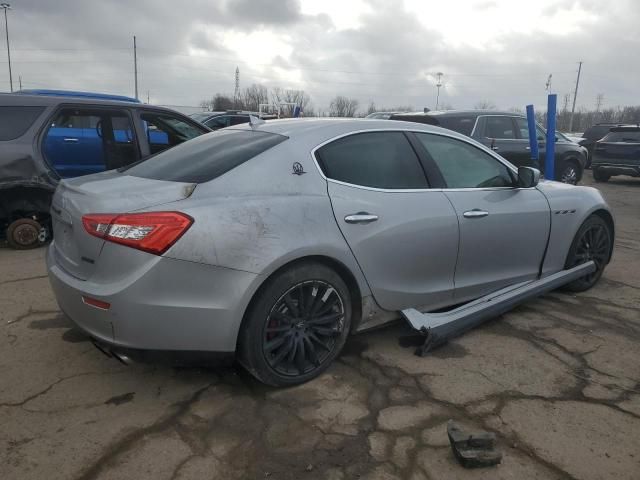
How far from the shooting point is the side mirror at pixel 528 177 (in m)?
4.08

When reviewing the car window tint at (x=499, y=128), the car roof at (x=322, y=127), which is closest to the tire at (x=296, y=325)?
the car roof at (x=322, y=127)

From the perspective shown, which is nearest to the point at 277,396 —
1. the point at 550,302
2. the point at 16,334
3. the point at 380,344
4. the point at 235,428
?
the point at 235,428

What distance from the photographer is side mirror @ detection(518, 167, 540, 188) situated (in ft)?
13.4

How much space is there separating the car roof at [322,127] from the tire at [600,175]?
1325 centimetres

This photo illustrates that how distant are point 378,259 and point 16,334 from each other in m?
2.56

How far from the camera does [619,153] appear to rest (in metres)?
14.3

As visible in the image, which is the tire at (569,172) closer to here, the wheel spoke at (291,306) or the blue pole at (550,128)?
the blue pole at (550,128)

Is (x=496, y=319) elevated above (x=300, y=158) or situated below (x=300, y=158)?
below

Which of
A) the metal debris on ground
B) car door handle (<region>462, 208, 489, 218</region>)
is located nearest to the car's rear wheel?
car door handle (<region>462, 208, 489, 218</region>)

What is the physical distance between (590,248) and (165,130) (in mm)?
4743

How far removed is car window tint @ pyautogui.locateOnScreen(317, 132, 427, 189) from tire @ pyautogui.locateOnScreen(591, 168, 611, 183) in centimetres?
1358

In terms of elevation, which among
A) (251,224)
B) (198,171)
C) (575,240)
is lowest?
(575,240)

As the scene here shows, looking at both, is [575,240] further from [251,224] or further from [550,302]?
[251,224]

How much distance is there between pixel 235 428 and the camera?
2.65 m
